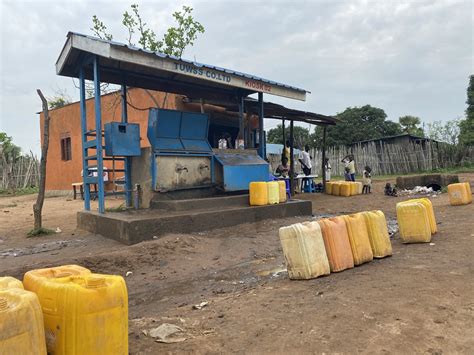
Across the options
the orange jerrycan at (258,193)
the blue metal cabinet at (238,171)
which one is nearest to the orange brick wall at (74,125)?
the blue metal cabinet at (238,171)

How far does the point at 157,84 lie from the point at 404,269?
7.75 meters

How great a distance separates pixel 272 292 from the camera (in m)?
4.09

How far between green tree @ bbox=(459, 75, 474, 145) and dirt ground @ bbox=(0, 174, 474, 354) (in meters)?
22.3

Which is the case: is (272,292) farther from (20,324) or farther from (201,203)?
(201,203)

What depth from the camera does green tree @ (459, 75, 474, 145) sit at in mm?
26438

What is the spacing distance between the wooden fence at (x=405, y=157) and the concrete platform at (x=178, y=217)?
44.3ft

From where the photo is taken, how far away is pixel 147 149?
8438mm

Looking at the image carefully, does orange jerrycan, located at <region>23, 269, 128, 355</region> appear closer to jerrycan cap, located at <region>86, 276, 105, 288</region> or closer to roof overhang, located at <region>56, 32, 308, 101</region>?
jerrycan cap, located at <region>86, 276, 105, 288</region>

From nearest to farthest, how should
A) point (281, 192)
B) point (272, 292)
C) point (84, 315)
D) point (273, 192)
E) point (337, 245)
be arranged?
1. point (84, 315)
2. point (272, 292)
3. point (337, 245)
4. point (273, 192)
5. point (281, 192)

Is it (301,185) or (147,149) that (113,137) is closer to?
(147,149)

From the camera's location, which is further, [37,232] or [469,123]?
[469,123]

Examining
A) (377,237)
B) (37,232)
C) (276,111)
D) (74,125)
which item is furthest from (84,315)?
(74,125)

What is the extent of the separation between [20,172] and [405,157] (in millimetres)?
23755

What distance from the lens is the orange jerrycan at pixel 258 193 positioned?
29.7 feet
